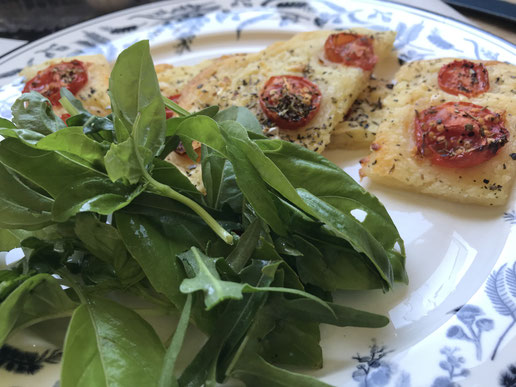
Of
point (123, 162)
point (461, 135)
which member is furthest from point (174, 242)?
point (461, 135)

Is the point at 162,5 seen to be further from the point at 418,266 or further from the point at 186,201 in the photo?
the point at 418,266

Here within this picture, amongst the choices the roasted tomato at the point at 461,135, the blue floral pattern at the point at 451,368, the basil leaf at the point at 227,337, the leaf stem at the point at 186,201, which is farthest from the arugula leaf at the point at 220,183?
the roasted tomato at the point at 461,135

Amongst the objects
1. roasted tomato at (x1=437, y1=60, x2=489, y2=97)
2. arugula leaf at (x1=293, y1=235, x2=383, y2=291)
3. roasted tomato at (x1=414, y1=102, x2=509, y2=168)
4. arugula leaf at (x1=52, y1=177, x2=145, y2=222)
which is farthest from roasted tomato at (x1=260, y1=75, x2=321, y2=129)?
arugula leaf at (x1=52, y1=177, x2=145, y2=222)

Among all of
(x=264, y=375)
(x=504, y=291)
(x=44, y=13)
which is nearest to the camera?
(x=264, y=375)

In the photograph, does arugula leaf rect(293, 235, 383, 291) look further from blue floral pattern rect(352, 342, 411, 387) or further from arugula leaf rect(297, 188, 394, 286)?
blue floral pattern rect(352, 342, 411, 387)

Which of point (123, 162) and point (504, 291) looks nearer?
point (123, 162)

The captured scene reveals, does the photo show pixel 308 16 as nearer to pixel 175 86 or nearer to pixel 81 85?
pixel 175 86

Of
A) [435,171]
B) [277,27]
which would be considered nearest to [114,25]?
[277,27]

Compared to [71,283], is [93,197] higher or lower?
higher
